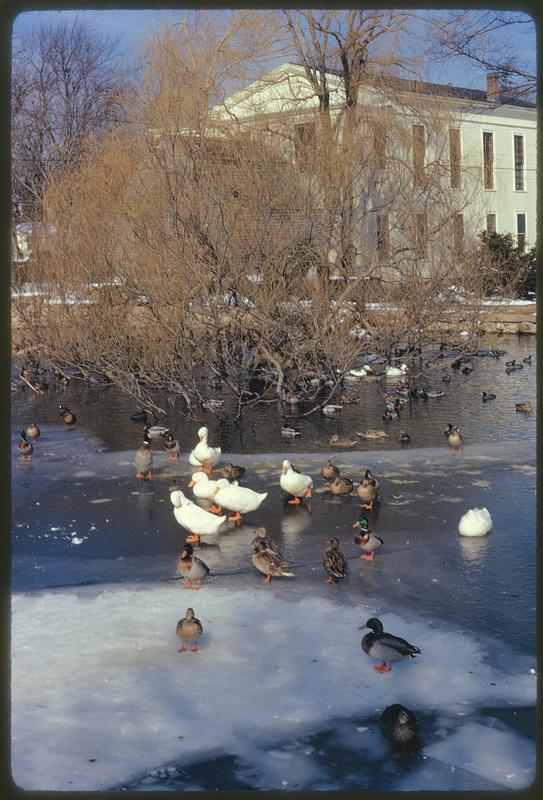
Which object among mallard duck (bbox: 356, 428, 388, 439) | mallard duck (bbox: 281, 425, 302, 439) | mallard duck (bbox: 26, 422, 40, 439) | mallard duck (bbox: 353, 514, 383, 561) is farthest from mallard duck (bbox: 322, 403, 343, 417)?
mallard duck (bbox: 353, 514, 383, 561)

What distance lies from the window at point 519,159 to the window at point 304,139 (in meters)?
26.0

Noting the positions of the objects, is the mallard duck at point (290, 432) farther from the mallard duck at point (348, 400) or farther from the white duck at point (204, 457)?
the mallard duck at point (348, 400)

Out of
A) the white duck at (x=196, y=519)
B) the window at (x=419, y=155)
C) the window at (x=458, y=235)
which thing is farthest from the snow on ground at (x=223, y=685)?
the window at (x=419, y=155)

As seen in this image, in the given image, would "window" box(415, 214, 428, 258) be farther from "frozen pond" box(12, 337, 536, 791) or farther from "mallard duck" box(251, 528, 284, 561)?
"mallard duck" box(251, 528, 284, 561)

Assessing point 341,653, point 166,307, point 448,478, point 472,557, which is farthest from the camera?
point 166,307

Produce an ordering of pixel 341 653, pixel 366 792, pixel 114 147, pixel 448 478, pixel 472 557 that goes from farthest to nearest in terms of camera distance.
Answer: pixel 114 147, pixel 448 478, pixel 472 557, pixel 341 653, pixel 366 792

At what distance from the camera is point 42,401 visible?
2097cm

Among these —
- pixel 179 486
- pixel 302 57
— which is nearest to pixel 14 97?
pixel 302 57

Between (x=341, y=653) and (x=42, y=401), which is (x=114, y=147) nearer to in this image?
(x=42, y=401)

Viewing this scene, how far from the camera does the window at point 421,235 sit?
23.0 m

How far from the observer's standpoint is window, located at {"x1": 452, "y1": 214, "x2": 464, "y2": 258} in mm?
23219

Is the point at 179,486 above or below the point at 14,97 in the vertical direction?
below

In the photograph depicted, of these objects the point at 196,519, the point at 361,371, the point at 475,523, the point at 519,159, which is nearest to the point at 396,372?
the point at 361,371

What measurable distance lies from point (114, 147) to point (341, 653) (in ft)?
51.6
